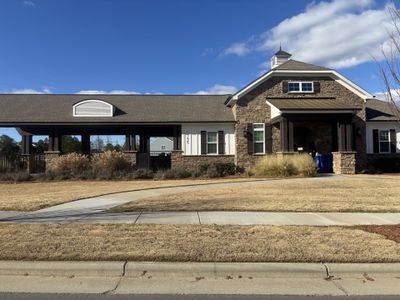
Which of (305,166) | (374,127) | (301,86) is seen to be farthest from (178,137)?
(374,127)

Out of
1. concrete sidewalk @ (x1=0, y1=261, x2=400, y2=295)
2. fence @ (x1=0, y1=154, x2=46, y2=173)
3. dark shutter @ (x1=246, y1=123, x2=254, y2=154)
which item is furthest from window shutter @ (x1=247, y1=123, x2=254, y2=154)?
concrete sidewalk @ (x1=0, y1=261, x2=400, y2=295)

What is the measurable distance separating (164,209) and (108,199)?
3.34 meters

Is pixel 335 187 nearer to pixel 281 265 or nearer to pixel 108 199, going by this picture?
pixel 108 199

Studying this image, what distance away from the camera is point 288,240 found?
26.9 feet

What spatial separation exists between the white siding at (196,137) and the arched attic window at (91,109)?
5.11 metres

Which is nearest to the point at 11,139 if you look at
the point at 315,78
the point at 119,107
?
the point at 119,107

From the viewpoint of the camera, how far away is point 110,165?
25.2 m

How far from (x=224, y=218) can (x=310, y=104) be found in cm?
1818

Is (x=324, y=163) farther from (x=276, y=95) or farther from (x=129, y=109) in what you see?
(x=129, y=109)

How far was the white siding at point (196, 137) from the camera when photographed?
29453 mm

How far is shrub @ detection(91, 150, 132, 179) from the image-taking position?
79.9 ft

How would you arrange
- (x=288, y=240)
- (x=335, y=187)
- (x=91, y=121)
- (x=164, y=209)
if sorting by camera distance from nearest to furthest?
1. (x=288, y=240)
2. (x=164, y=209)
3. (x=335, y=187)
4. (x=91, y=121)

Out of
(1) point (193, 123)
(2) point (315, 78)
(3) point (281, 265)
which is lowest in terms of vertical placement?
(3) point (281, 265)

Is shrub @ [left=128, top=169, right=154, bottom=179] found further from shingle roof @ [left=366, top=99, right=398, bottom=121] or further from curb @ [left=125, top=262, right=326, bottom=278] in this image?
curb @ [left=125, top=262, right=326, bottom=278]
